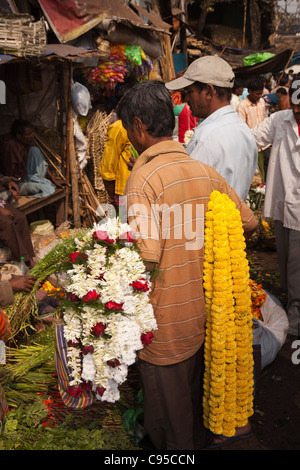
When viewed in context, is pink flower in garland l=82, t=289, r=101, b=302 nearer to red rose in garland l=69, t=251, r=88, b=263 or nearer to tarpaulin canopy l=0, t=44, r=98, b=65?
red rose in garland l=69, t=251, r=88, b=263

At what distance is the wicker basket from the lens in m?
4.89

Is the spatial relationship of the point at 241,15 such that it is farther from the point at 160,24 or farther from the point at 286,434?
the point at 286,434

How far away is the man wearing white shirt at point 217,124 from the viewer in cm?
304

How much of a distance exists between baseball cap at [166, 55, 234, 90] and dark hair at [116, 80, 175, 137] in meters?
0.78

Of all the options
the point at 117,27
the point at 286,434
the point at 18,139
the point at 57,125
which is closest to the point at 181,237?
A: the point at 286,434

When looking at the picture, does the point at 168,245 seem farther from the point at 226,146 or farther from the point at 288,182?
the point at 288,182

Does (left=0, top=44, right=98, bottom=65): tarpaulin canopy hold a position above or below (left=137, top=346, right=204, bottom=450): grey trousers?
above

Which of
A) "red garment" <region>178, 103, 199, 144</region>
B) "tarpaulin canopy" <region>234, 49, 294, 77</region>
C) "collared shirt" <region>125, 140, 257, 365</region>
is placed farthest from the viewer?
Answer: "tarpaulin canopy" <region>234, 49, 294, 77</region>

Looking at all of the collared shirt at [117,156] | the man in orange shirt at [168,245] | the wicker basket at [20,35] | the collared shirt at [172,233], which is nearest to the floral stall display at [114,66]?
the collared shirt at [117,156]

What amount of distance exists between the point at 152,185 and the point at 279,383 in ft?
8.06

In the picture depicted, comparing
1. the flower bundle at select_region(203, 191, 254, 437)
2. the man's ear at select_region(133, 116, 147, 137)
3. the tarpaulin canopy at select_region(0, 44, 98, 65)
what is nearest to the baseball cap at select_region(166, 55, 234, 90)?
the man's ear at select_region(133, 116, 147, 137)

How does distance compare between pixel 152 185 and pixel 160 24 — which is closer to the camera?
pixel 152 185

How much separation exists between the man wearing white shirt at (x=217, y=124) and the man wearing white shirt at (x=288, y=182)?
1395mm

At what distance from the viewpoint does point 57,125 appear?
7.32 m
